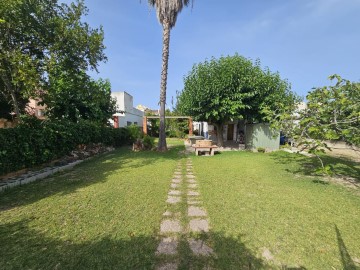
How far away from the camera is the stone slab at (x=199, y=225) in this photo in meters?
3.32

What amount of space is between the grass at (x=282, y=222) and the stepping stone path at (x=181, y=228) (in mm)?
181

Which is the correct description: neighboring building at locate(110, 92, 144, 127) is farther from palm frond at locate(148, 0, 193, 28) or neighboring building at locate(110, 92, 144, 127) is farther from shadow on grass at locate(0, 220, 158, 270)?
shadow on grass at locate(0, 220, 158, 270)

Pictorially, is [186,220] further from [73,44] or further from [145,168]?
[73,44]

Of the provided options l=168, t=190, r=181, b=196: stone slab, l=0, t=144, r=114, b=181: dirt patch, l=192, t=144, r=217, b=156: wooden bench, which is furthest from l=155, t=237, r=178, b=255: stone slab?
l=192, t=144, r=217, b=156: wooden bench

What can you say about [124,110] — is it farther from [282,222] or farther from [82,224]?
[282,222]

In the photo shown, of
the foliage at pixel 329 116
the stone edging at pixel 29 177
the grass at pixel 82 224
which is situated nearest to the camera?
the grass at pixel 82 224

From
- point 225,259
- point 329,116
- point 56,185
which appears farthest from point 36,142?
point 329,116

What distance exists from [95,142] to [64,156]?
3.48 meters

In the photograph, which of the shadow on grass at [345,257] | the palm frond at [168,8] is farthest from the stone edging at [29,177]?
the palm frond at [168,8]

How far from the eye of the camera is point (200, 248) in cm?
280

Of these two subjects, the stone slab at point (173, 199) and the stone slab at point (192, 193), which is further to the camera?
the stone slab at point (192, 193)

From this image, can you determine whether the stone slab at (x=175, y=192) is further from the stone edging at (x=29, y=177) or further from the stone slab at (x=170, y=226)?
the stone edging at (x=29, y=177)

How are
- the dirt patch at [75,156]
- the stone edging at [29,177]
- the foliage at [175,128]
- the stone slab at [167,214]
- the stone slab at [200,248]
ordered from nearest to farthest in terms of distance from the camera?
the stone slab at [200,248]
the stone slab at [167,214]
the stone edging at [29,177]
the dirt patch at [75,156]
the foliage at [175,128]

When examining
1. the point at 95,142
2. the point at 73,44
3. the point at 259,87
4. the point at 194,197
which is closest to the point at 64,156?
the point at 95,142
